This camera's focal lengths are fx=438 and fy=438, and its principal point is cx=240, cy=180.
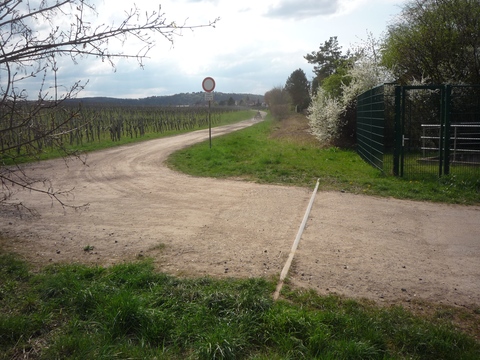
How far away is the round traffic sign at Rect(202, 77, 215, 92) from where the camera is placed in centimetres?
1836

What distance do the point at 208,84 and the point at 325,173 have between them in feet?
27.8

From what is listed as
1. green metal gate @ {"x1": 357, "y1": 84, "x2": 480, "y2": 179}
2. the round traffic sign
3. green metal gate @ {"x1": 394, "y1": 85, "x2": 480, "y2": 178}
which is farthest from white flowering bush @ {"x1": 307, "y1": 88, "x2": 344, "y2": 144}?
the round traffic sign

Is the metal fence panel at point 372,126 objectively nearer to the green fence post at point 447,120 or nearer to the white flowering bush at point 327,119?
the green fence post at point 447,120

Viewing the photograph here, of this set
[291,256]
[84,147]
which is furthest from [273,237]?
[84,147]

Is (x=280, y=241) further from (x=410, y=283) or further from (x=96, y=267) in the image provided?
(x=96, y=267)

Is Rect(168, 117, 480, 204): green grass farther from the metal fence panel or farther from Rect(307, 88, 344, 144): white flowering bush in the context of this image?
Rect(307, 88, 344, 144): white flowering bush

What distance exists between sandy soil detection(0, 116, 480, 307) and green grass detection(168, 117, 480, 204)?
827 mm

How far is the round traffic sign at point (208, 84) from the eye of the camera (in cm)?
1836

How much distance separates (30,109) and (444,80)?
1697cm

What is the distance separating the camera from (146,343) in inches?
142

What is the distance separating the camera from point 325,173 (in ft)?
39.2

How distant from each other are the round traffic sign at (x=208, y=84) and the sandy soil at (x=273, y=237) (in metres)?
9.10

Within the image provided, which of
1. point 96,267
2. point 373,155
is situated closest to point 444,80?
point 373,155

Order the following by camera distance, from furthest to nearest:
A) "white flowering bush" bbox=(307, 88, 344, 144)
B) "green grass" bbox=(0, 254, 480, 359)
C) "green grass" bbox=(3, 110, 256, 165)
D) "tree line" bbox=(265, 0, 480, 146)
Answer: "white flowering bush" bbox=(307, 88, 344, 144), "tree line" bbox=(265, 0, 480, 146), "green grass" bbox=(3, 110, 256, 165), "green grass" bbox=(0, 254, 480, 359)
